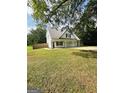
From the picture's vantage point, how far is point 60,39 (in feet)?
5.15

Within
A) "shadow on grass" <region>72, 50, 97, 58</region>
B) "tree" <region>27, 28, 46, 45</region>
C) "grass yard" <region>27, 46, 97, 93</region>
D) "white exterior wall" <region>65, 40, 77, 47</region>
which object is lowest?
"grass yard" <region>27, 46, 97, 93</region>

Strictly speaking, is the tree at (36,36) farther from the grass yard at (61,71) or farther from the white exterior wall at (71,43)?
the white exterior wall at (71,43)

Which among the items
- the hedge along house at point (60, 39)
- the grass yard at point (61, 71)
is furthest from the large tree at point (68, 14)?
the grass yard at point (61, 71)

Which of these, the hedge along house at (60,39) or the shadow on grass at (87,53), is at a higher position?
the hedge along house at (60,39)

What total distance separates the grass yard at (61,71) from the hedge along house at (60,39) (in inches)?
2.0

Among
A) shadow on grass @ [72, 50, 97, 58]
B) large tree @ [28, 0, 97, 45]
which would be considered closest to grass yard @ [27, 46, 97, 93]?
shadow on grass @ [72, 50, 97, 58]

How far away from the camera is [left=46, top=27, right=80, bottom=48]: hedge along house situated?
155 centimetres

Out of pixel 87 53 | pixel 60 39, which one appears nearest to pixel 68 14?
pixel 60 39

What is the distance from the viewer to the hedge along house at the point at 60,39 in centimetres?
155

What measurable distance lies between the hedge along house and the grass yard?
0.05 meters

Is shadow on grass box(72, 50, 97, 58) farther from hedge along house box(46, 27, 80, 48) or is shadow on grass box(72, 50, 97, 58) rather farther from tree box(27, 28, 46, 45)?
tree box(27, 28, 46, 45)

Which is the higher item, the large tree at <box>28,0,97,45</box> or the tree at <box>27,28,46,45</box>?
the large tree at <box>28,0,97,45</box>
